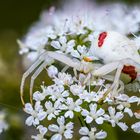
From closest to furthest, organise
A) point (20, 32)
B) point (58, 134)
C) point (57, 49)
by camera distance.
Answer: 1. point (58, 134)
2. point (57, 49)
3. point (20, 32)

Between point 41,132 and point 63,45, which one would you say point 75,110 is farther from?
point 63,45

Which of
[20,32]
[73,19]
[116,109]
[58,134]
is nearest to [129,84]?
[116,109]

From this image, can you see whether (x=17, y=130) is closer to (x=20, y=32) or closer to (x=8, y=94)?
(x=8, y=94)

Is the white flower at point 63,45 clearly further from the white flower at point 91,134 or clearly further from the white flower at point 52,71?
the white flower at point 91,134

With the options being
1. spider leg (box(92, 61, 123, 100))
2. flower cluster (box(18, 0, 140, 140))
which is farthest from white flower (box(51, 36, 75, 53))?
spider leg (box(92, 61, 123, 100))

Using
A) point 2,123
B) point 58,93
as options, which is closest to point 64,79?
point 58,93

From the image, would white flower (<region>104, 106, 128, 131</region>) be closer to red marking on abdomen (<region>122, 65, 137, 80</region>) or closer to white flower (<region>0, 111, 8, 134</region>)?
red marking on abdomen (<region>122, 65, 137, 80</region>)

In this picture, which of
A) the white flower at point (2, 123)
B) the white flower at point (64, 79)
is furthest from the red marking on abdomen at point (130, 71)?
the white flower at point (2, 123)
